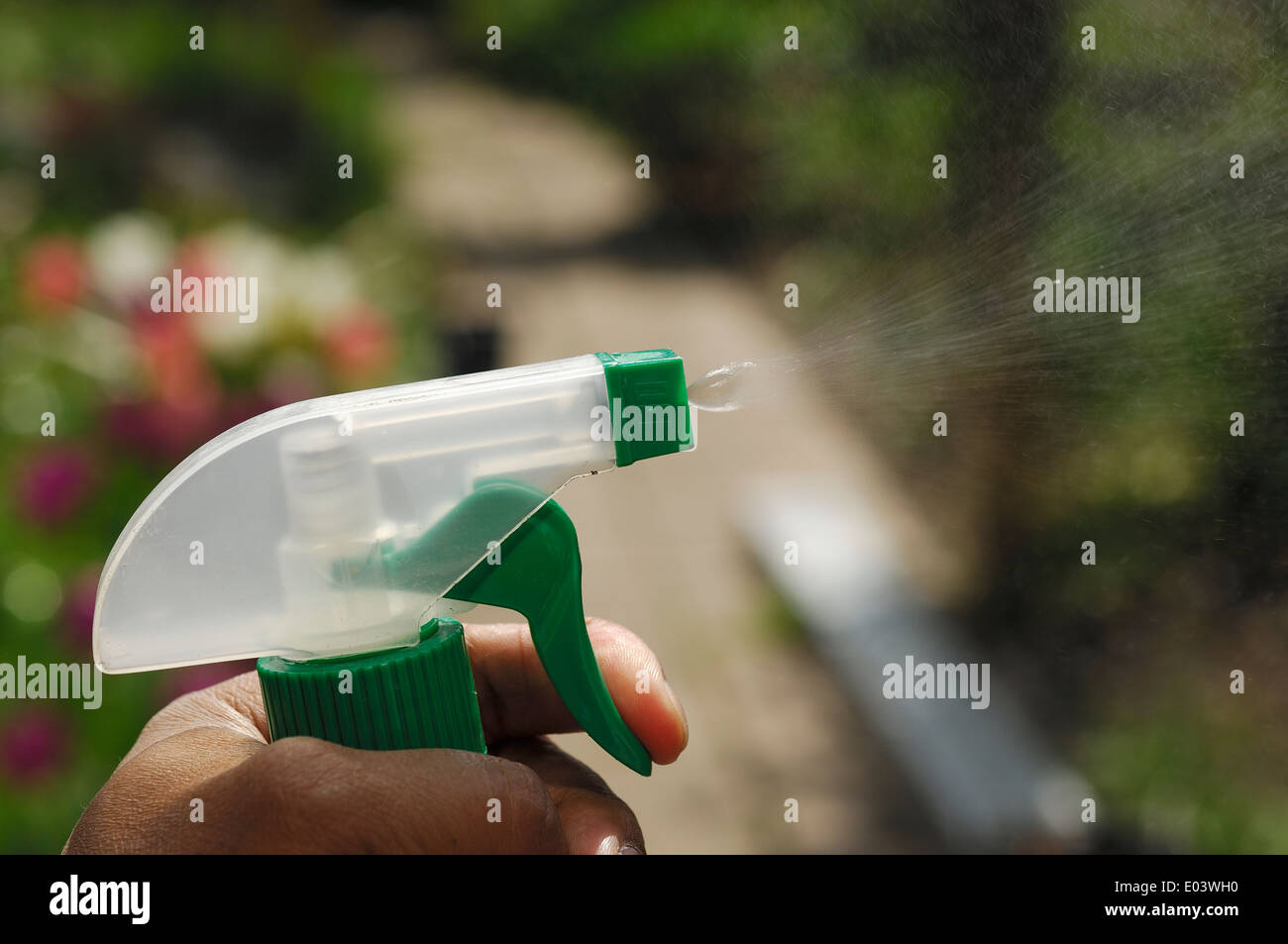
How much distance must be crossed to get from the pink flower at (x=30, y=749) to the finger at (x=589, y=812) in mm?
442

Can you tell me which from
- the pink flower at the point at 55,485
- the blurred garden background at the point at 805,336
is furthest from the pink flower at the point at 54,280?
the pink flower at the point at 55,485

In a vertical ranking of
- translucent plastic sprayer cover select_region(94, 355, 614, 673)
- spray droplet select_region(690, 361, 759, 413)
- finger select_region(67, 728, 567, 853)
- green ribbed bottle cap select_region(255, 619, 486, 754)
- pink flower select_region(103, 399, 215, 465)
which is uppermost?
pink flower select_region(103, 399, 215, 465)

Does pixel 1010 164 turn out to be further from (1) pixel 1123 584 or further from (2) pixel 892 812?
(2) pixel 892 812

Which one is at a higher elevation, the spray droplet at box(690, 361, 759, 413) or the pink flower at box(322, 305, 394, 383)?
the pink flower at box(322, 305, 394, 383)

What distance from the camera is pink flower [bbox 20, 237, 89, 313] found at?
30.1 inches

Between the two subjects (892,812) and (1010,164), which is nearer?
(1010,164)

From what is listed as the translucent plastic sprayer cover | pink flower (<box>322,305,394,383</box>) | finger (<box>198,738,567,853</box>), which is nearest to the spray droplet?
the translucent plastic sprayer cover

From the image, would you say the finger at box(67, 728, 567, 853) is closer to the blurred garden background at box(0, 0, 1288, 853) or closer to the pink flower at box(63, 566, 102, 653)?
the blurred garden background at box(0, 0, 1288, 853)

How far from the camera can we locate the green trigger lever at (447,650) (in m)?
0.34

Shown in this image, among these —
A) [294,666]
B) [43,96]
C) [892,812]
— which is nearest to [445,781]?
[294,666]

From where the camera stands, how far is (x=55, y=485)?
2.42 feet

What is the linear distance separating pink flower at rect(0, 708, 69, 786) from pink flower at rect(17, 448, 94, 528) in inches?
5.4

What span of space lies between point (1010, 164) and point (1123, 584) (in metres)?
0.39

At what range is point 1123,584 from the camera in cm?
97
